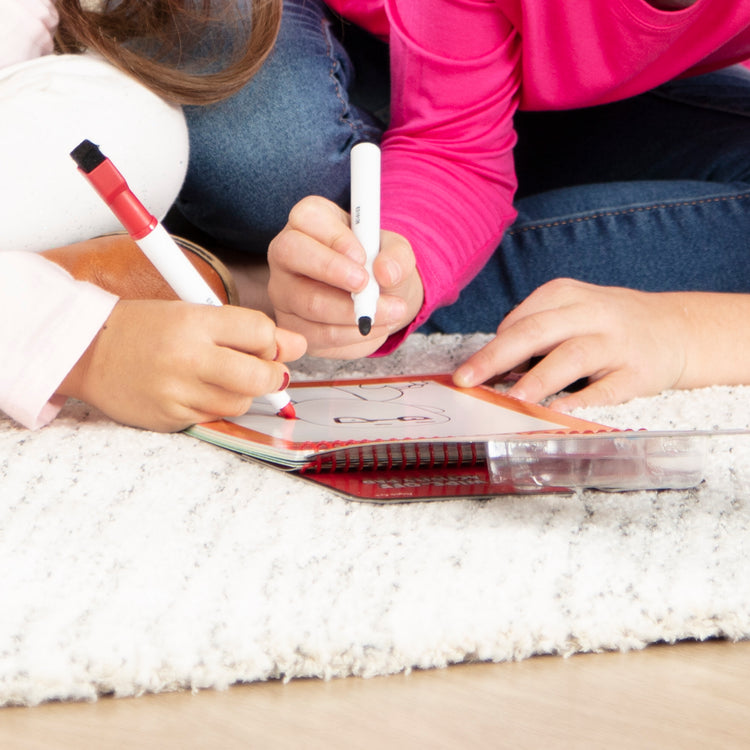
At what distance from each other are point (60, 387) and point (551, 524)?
10.9 inches

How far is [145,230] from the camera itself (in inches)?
15.3

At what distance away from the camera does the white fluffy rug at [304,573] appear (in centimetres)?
27

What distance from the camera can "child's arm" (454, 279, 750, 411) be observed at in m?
0.48

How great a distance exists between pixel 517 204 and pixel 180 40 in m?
0.33

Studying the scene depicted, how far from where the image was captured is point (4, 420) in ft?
1.48

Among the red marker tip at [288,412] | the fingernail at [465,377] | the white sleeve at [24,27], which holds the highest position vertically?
the white sleeve at [24,27]

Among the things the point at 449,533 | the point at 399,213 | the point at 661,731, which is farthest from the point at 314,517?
the point at 399,213

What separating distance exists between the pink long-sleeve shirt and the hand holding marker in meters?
0.17

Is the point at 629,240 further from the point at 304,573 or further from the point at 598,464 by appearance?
the point at 304,573

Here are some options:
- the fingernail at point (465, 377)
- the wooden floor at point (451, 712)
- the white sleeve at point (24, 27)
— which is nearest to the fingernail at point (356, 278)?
the fingernail at point (465, 377)

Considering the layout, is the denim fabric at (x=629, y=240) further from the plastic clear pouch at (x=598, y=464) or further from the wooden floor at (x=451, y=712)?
the wooden floor at (x=451, y=712)

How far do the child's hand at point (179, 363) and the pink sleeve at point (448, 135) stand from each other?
17cm

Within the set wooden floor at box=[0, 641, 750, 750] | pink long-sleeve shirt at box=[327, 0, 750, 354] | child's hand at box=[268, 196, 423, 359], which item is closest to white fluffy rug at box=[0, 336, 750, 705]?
wooden floor at box=[0, 641, 750, 750]

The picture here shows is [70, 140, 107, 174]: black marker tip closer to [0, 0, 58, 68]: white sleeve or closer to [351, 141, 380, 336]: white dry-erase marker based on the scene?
[351, 141, 380, 336]: white dry-erase marker
